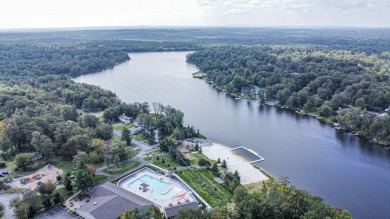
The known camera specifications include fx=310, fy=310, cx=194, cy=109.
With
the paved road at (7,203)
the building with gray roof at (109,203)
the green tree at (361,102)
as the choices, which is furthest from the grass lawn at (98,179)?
the green tree at (361,102)

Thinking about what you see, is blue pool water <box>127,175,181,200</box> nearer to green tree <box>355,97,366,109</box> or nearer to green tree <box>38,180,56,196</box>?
green tree <box>38,180,56,196</box>

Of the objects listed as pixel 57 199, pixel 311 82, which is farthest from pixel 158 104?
pixel 311 82

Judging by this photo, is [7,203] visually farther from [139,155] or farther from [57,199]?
[139,155]

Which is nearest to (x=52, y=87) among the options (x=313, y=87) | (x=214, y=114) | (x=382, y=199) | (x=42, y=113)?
(x=42, y=113)

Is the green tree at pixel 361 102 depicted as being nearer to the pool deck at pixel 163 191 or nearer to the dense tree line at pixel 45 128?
the pool deck at pixel 163 191

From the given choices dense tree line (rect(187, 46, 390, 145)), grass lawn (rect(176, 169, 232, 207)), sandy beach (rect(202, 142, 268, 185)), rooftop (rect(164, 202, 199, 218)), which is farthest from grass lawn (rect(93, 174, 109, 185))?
dense tree line (rect(187, 46, 390, 145))

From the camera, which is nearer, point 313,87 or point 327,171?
point 327,171

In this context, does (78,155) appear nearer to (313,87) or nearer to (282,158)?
(282,158)

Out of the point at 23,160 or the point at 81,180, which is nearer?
the point at 81,180
